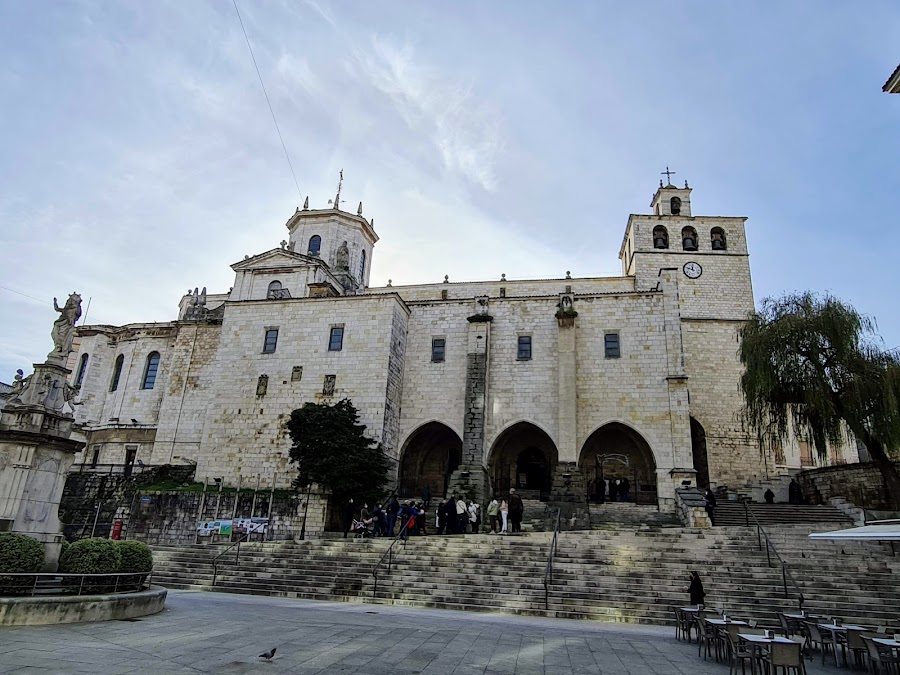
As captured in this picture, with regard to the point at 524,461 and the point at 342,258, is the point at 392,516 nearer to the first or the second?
the point at 524,461

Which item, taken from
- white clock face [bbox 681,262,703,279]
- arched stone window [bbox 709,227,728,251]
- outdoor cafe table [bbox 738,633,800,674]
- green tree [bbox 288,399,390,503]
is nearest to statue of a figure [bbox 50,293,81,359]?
outdoor cafe table [bbox 738,633,800,674]

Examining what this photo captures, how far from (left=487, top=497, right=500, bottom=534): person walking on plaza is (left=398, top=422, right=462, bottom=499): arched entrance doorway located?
6687mm

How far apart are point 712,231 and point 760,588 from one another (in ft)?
90.1

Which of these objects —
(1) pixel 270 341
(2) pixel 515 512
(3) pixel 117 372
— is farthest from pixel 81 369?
(2) pixel 515 512

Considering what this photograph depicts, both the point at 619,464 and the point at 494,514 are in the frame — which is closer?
the point at 494,514

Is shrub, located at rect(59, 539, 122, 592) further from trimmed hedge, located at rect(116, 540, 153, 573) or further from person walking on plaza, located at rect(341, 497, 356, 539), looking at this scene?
person walking on plaza, located at rect(341, 497, 356, 539)

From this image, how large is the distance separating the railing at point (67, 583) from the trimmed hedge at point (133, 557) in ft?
0.37

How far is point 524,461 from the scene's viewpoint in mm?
28547

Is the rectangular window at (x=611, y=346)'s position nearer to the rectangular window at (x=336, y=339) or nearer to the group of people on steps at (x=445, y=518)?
the group of people on steps at (x=445, y=518)

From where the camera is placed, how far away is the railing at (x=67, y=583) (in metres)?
8.41

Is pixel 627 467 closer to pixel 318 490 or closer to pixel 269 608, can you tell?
pixel 318 490

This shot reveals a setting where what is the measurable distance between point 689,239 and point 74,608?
35.4 metres

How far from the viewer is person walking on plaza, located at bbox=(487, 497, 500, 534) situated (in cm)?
1954

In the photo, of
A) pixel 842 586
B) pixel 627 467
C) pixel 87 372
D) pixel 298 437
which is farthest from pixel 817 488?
pixel 87 372
